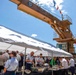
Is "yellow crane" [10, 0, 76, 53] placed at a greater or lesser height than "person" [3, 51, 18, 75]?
greater

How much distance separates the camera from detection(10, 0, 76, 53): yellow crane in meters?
22.4

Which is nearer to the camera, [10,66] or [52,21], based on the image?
[10,66]

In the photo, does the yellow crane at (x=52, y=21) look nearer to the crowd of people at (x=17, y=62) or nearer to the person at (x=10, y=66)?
the crowd of people at (x=17, y=62)

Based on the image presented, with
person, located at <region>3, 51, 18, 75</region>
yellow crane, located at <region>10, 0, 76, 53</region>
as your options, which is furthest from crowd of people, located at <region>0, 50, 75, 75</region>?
yellow crane, located at <region>10, 0, 76, 53</region>

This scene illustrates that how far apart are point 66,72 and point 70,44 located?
21.2m

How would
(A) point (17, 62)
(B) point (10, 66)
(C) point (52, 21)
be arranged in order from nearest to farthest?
1. (B) point (10, 66)
2. (A) point (17, 62)
3. (C) point (52, 21)

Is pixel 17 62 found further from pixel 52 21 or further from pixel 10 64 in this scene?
pixel 52 21

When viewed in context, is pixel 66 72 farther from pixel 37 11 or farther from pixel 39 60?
pixel 37 11

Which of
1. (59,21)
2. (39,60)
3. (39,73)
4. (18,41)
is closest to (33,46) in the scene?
(18,41)

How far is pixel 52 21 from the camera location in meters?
29.8

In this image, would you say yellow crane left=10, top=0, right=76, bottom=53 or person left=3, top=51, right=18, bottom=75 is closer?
person left=3, top=51, right=18, bottom=75

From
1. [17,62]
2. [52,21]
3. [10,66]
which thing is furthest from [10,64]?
[52,21]

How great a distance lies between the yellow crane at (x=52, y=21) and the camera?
881 inches

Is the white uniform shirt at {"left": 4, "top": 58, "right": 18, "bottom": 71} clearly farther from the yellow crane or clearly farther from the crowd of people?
the yellow crane
